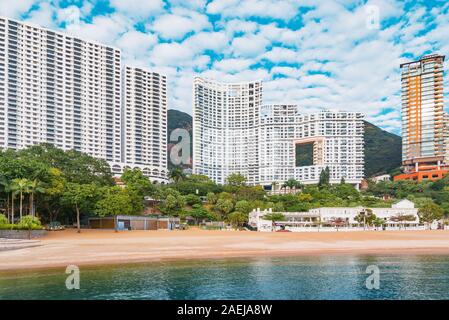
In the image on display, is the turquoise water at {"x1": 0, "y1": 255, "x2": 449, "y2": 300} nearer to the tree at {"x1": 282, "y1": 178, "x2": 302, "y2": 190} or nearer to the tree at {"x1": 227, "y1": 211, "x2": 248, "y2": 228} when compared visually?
the tree at {"x1": 227, "y1": 211, "x2": 248, "y2": 228}

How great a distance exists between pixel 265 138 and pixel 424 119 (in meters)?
68.2

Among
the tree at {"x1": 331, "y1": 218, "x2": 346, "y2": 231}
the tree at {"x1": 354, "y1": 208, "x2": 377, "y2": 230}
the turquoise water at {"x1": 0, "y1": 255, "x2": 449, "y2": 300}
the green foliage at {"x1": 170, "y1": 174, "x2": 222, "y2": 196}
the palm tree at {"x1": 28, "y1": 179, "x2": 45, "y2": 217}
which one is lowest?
the tree at {"x1": 331, "y1": 218, "x2": 346, "y2": 231}

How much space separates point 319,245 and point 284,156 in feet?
448

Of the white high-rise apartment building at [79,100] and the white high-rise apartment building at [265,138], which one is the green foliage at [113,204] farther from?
the white high-rise apartment building at [265,138]

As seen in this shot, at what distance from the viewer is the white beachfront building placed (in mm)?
80438

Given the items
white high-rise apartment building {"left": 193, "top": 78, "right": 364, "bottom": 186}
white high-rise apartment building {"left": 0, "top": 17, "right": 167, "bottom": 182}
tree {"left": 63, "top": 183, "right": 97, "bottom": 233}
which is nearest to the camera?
tree {"left": 63, "top": 183, "right": 97, "bottom": 233}

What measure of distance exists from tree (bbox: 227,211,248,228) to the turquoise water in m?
52.0

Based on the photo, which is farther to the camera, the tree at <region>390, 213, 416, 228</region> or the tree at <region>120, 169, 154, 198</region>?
the tree at <region>390, 213, 416, 228</region>

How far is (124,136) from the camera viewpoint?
168 meters

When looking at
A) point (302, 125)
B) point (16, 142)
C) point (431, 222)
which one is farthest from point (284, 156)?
point (16, 142)

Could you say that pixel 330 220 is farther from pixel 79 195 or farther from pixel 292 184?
pixel 292 184

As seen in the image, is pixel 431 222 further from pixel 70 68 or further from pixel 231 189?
pixel 70 68

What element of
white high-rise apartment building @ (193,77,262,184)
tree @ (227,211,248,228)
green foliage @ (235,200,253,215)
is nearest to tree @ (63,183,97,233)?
tree @ (227,211,248,228)

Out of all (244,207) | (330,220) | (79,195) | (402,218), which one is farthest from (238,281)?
(402,218)
